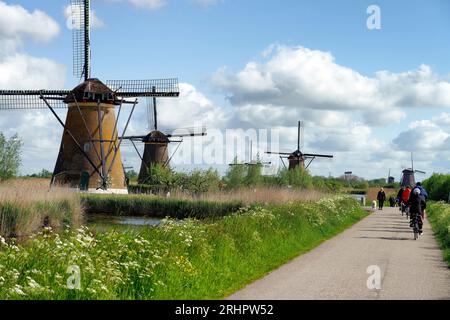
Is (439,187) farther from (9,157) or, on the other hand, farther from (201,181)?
(9,157)

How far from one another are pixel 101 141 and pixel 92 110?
2.00 meters

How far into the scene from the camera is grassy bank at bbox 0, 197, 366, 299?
7195 millimetres

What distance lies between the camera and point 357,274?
10984mm

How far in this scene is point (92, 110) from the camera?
124 ft

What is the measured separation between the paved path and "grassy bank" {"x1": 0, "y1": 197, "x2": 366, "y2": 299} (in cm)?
53

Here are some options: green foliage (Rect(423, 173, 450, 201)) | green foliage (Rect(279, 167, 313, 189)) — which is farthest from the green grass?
green foliage (Rect(423, 173, 450, 201))

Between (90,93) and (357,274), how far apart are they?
2939cm

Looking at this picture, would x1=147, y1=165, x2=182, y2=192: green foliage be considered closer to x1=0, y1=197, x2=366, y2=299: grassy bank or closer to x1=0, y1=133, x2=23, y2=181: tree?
x1=0, y1=133, x2=23, y2=181: tree

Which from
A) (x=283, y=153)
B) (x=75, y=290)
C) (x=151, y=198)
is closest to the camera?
(x=75, y=290)

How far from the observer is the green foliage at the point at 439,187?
61500 millimetres

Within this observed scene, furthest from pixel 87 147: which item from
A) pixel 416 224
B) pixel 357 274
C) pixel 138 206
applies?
pixel 357 274
